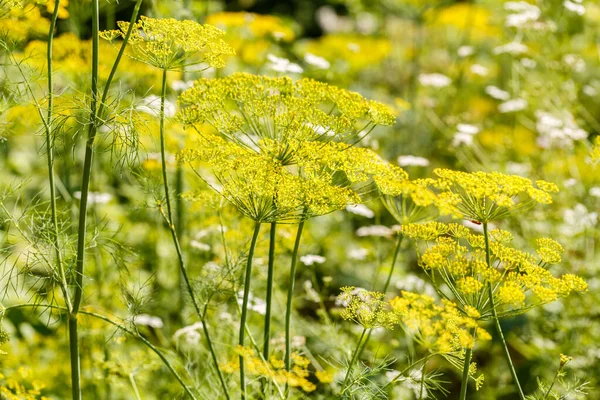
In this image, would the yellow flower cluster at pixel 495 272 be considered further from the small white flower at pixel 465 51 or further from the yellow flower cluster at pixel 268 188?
the small white flower at pixel 465 51

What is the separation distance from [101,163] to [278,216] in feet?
9.38

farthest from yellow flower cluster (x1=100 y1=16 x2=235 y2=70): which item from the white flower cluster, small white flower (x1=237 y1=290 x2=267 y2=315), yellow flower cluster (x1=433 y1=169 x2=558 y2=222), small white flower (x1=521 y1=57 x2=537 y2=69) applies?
small white flower (x1=521 y1=57 x2=537 y2=69)

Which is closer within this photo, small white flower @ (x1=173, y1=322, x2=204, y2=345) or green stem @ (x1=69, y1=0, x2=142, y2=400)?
green stem @ (x1=69, y1=0, x2=142, y2=400)

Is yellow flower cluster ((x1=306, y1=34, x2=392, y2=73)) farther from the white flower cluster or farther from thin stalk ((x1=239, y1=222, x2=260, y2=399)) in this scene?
thin stalk ((x1=239, y1=222, x2=260, y2=399))

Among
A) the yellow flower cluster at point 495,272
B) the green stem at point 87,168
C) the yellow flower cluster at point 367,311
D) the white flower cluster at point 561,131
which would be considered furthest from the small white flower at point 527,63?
the green stem at point 87,168

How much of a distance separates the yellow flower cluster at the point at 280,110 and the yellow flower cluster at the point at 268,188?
100 millimetres

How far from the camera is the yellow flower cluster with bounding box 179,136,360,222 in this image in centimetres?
206

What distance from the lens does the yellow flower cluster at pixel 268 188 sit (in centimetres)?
206

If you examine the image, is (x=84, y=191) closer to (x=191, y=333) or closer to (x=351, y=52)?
(x=191, y=333)

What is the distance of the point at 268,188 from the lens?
2.04 m

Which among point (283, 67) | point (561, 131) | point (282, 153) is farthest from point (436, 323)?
point (561, 131)

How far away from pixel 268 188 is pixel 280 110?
0.39 metres

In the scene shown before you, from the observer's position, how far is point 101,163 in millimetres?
4641

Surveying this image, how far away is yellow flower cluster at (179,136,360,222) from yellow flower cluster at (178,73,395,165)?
100mm
